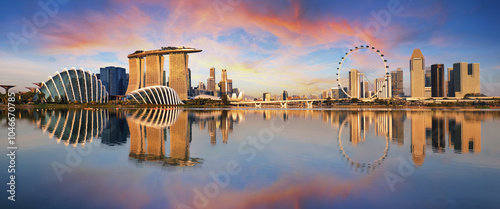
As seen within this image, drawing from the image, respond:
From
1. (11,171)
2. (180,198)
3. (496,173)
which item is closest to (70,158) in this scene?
(11,171)

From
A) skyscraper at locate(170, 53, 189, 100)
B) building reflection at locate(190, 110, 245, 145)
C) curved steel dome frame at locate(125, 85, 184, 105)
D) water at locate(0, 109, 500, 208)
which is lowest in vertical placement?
water at locate(0, 109, 500, 208)

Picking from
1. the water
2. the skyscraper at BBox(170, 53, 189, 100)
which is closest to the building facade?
the skyscraper at BBox(170, 53, 189, 100)

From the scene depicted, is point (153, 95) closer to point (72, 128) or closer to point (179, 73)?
point (179, 73)

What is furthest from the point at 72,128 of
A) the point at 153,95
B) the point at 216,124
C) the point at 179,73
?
the point at 179,73

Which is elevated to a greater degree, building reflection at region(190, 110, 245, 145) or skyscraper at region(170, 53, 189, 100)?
skyscraper at region(170, 53, 189, 100)

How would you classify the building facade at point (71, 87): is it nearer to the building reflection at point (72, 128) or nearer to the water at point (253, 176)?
the building reflection at point (72, 128)

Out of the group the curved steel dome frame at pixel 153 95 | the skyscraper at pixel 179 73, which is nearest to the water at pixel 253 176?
the curved steel dome frame at pixel 153 95

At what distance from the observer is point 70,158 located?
13.5 metres

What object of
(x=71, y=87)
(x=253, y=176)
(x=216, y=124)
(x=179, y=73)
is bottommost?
(x=253, y=176)

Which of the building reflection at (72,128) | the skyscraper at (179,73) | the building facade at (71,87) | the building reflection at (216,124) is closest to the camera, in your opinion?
the building reflection at (72,128)

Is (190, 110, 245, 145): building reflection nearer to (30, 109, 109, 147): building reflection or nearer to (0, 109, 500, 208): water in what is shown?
(0, 109, 500, 208): water

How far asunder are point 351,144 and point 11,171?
59.3 feet

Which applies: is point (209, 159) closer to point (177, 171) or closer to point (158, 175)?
point (177, 171)

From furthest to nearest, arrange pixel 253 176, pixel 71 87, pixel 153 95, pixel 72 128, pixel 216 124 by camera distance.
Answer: pixel 71 87 → pixel 153 95 → pixel 216 124 → pixel 72 128 → pixel 253 176
